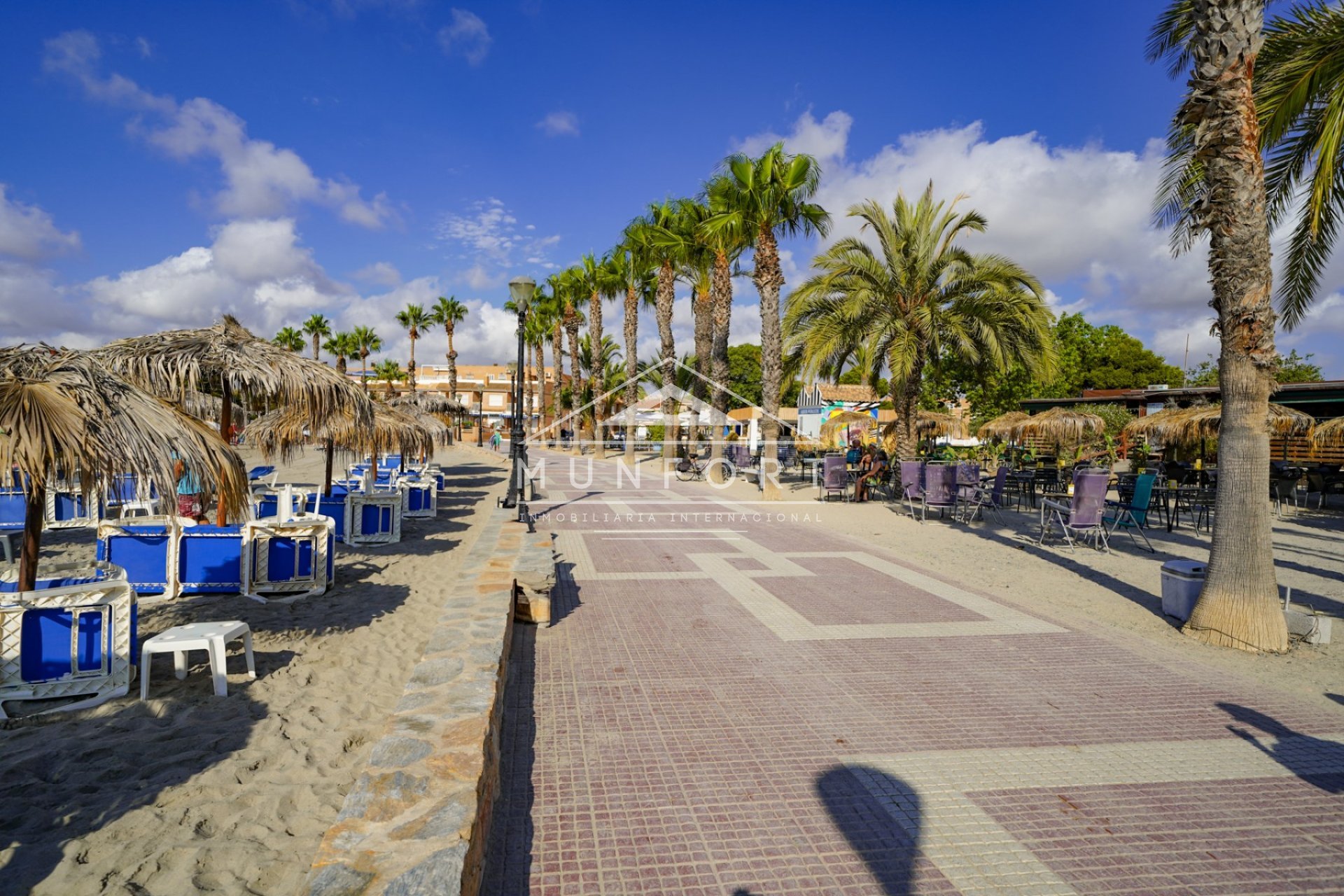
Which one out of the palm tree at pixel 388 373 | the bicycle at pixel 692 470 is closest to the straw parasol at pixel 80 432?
the bicycle at pixel 692 470

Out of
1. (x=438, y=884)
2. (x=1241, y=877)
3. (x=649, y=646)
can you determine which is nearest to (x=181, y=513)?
(x=649, y=646)

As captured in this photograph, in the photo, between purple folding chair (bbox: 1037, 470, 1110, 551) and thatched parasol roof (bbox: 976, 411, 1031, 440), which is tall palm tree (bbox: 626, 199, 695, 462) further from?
purple folding chair (bbox: 1037, 470, 1110, 551)

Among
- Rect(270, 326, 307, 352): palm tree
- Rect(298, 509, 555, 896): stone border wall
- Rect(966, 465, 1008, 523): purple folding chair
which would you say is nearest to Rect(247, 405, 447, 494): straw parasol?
Rect(298, 509, 555, 896): stone border wall

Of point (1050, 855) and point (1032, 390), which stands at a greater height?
point (1032, 390)

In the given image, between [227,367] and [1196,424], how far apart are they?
66.3 ft

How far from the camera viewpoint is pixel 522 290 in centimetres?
1244

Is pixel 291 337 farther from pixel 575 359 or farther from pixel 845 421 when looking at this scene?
pixel 845 421

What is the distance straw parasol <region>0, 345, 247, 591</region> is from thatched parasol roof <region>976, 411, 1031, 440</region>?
1947 centimetres

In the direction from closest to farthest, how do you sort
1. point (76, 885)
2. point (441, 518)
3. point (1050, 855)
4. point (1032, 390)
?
point (76, 885)
point (1050, 855)
point (441, 518)
point (1032, 390)

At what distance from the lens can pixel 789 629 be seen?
6207 mm

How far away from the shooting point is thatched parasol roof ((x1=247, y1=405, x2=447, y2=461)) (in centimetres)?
916

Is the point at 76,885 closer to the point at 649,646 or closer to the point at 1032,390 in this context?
the point at 649,646

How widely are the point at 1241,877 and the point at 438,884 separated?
3.22 metres

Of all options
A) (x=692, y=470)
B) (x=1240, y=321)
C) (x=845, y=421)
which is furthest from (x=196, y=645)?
(x=845, y=421)
